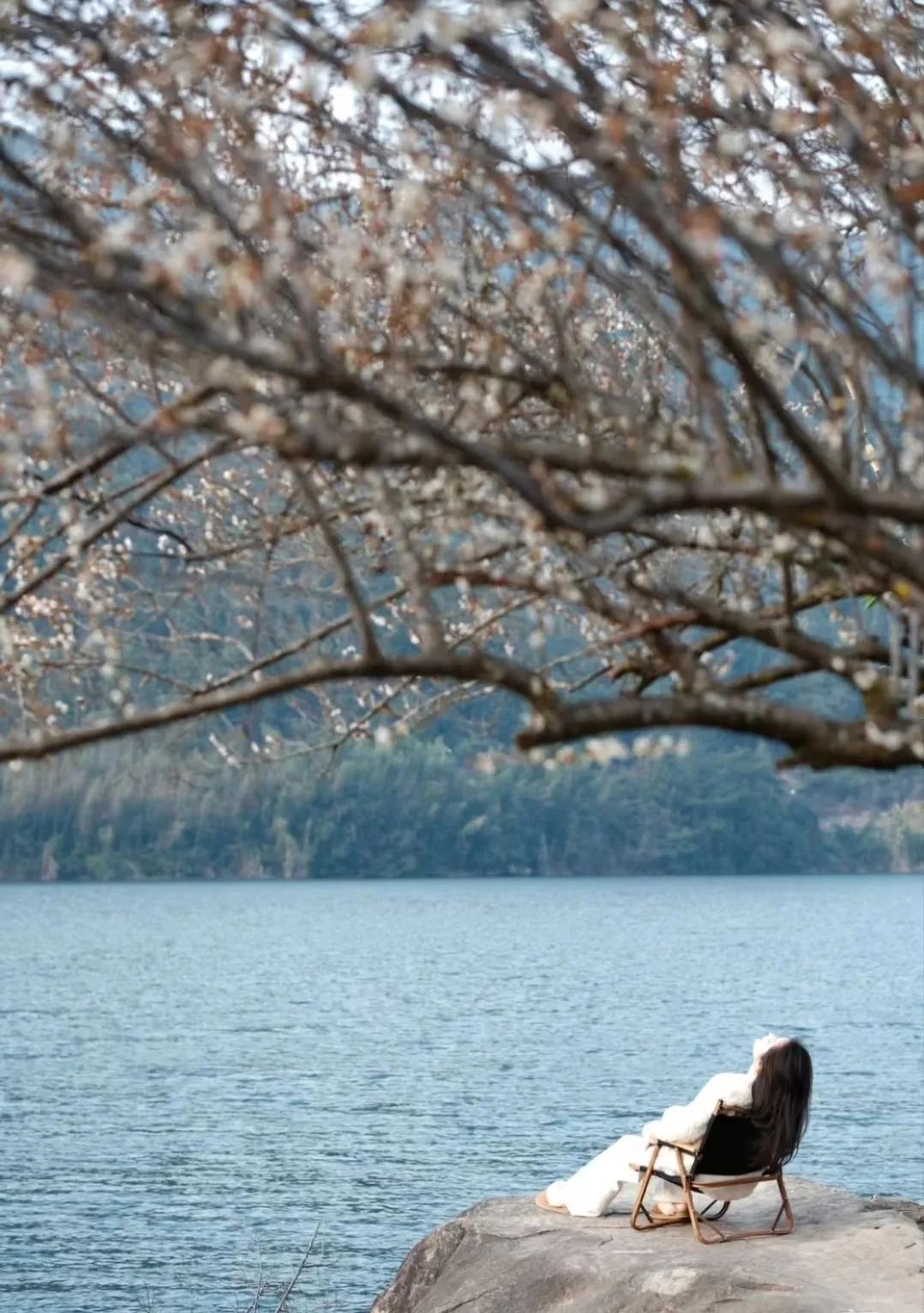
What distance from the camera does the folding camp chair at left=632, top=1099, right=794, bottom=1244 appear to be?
8969 millimetres

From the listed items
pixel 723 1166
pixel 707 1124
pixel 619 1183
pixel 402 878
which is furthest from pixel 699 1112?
pixel 402 878

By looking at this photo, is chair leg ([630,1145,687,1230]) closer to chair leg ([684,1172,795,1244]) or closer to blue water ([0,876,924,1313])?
chair leg ([684,1172,795,1244])

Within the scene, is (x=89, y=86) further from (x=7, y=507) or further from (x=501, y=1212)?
(x=501, y=1212)

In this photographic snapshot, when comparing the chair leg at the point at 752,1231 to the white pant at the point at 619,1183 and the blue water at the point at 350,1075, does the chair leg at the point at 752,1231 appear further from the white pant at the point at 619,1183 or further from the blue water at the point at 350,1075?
the blue water at the point at 350,1075

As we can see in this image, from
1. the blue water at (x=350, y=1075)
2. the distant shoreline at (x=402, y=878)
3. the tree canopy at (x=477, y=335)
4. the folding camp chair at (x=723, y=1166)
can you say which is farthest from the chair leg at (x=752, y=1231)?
the distant shoreline at (x=402, y=878)

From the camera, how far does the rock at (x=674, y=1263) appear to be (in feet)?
25.9

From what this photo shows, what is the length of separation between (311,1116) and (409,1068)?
6056mm

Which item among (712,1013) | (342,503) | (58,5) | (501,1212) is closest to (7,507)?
(342,503)

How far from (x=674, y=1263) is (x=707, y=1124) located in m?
0.85

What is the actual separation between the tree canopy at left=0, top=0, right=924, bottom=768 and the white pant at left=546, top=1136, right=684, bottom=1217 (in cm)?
337

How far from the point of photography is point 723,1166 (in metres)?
9.02

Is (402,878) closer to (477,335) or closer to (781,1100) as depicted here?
(781,1100)

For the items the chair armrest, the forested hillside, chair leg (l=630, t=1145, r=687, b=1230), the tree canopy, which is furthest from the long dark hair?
the forested hillside

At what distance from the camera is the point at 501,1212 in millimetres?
9852
